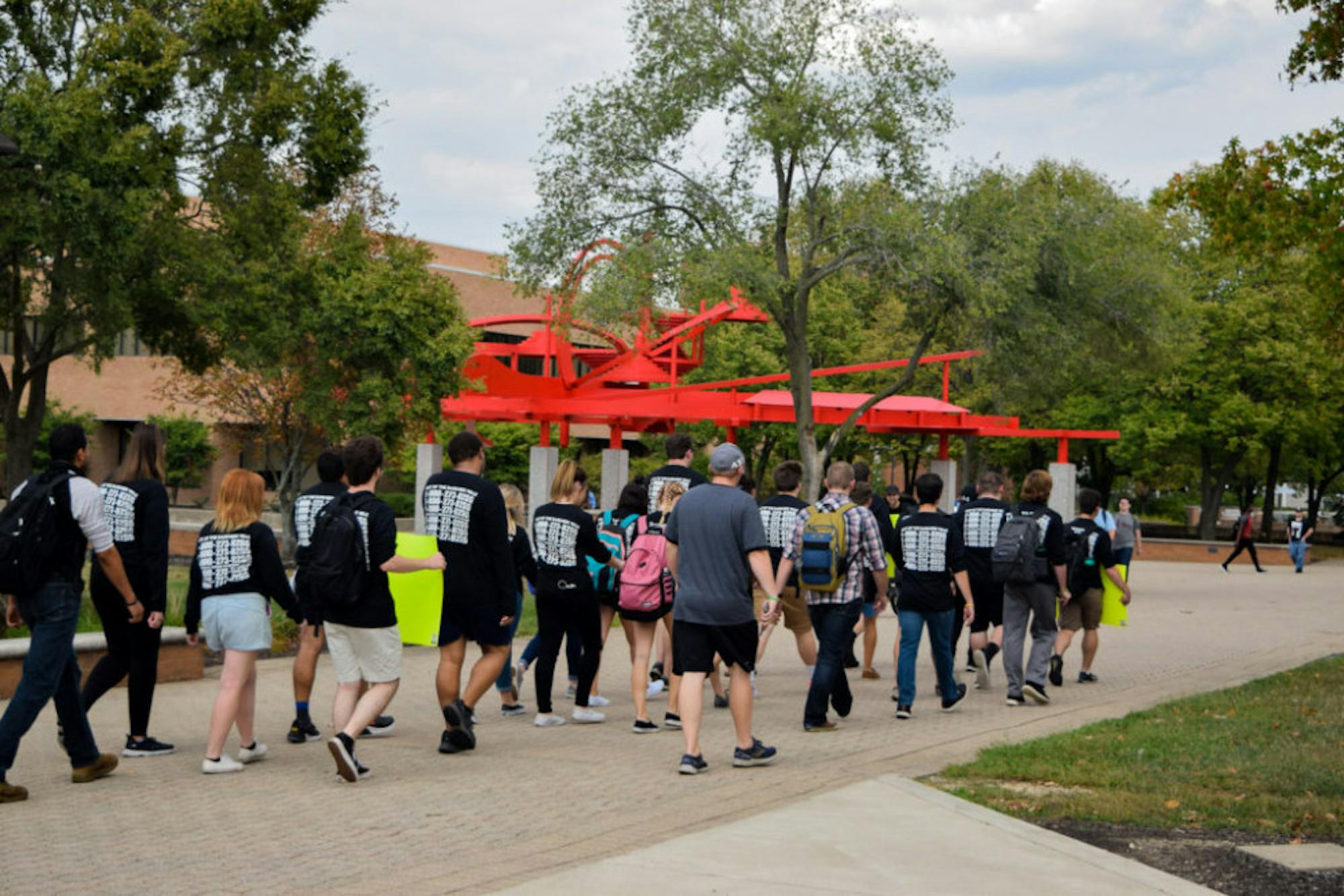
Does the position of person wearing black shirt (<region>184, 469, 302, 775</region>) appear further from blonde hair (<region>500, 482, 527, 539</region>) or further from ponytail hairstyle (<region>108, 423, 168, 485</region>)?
blonde hair (<region>500, 482, 527, 539</region>)

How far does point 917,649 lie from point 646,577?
2.32 m

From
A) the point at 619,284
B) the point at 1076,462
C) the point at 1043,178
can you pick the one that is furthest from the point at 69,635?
the point at 1076,462

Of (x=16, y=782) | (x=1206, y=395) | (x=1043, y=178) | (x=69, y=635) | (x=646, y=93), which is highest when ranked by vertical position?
(x=1043, y=178)

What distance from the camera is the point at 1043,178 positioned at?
53438 millimetres

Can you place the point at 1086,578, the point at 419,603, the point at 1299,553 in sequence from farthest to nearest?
the point at 1299,553 → the point at 1086,578 → the point at 419,603

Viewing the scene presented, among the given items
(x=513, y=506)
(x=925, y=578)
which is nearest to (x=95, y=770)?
(x=513, y=506)

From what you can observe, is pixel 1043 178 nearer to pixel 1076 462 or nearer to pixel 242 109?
pixel 1076 462

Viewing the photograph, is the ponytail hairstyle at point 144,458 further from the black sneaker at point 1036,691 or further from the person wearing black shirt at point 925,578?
the black sneaker at point 1036,691

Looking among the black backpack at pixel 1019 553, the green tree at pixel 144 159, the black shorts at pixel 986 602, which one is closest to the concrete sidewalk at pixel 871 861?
the black backpack at pixel 1019 553

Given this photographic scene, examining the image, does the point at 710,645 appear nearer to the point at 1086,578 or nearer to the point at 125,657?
the point at 125,657

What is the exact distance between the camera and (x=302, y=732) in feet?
31.4

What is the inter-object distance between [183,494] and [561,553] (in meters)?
54.5

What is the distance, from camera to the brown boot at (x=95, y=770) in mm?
7922

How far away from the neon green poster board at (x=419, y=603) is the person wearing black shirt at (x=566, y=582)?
113 cm
